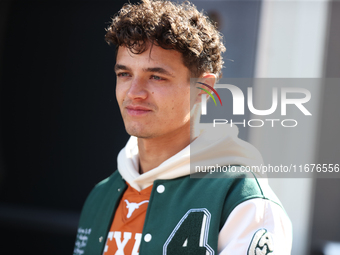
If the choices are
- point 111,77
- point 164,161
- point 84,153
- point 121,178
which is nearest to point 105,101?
point 111,77

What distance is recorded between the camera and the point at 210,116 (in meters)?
3.08

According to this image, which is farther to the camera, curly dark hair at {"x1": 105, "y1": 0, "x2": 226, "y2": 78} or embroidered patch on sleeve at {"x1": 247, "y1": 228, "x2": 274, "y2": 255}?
curly dark hair at {"x1": 105, "y1": 0, "x2": 226, "y2": 78}

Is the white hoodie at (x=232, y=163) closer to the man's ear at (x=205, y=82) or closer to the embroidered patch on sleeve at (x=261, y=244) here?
the embroidered patch on sleeve at (x=261, y=244)

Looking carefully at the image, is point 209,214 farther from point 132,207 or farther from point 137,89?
point 137,89

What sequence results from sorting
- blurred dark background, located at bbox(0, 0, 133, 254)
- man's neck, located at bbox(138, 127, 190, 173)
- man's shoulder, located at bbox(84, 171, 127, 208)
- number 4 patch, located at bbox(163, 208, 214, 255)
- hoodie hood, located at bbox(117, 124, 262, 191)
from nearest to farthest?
number 4 patch, located at bbox(163, 208, 214, 255) < hoodie hood, located at bbox(117, 124, 262, 191) < man's neck, located at bbox(138, 127, 190, 173) < man's shoulder, located at bbox(84, 171, 127, 208) < blurred dark background, located at bbox(0, 0, 133, 254)

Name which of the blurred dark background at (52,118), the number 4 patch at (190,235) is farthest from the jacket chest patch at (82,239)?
the blurred dark background at (52,118)

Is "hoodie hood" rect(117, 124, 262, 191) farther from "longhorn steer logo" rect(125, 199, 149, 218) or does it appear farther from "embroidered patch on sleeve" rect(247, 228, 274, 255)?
"embroidered patch on sleeve" rect(247, 228, 274, 255)

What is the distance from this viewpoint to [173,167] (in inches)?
68.4

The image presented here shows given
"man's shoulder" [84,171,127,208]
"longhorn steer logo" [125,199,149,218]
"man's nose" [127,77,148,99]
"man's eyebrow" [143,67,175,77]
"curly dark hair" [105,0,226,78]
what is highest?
"curly dark hair" [105,0,226,78]

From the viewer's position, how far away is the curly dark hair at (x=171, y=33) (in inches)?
68.4

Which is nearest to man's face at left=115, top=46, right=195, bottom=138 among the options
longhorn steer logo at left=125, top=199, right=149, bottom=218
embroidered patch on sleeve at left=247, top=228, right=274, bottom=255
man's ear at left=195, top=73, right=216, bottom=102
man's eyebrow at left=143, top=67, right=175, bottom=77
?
man's eyebrow at left=143, top=67, right=175, bottom=77

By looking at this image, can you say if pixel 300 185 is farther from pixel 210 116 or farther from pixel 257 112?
pixel 210 116

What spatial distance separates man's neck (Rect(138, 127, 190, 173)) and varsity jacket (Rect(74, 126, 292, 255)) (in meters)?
0.09

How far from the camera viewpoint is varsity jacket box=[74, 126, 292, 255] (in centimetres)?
142
